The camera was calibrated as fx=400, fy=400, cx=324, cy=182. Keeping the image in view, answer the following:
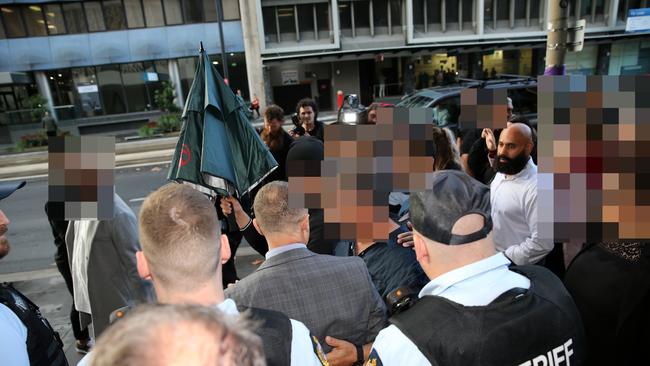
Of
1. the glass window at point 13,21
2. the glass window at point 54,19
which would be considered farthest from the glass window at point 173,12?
the glass window at point 13,21

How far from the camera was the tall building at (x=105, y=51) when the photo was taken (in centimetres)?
2308

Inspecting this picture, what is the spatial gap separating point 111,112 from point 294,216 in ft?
87.1

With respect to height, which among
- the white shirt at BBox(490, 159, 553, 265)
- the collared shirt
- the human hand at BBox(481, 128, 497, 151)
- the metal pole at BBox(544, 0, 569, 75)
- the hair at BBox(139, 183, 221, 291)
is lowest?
the white shirt at BBox(490, 159, 553, 265)

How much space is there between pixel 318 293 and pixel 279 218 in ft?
1.36

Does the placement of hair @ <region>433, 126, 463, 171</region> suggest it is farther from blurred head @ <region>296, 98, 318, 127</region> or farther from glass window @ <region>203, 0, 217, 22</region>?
glass window @ <region>203, 0, 217, 22</region>

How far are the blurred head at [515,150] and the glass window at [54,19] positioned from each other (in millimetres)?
27739

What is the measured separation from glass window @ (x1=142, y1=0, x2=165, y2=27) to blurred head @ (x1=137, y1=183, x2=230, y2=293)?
26006 mm

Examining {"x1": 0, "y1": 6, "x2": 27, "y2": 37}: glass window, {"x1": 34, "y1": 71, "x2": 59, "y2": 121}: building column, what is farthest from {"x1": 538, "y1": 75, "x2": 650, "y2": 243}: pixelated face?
{"x1": 0, "y1": 6, "x2": 27, "y2": 37}: glass window

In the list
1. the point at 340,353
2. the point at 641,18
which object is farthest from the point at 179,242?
the point at 641,18

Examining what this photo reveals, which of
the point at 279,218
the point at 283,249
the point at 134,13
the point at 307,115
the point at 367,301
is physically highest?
the point at 134,13

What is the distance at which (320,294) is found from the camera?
178cm

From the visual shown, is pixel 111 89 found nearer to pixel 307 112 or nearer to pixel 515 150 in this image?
pixel 307 112

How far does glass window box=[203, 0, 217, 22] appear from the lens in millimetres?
23875

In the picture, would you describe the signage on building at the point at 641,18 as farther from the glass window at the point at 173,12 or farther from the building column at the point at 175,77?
the building column at the point at 175,77
